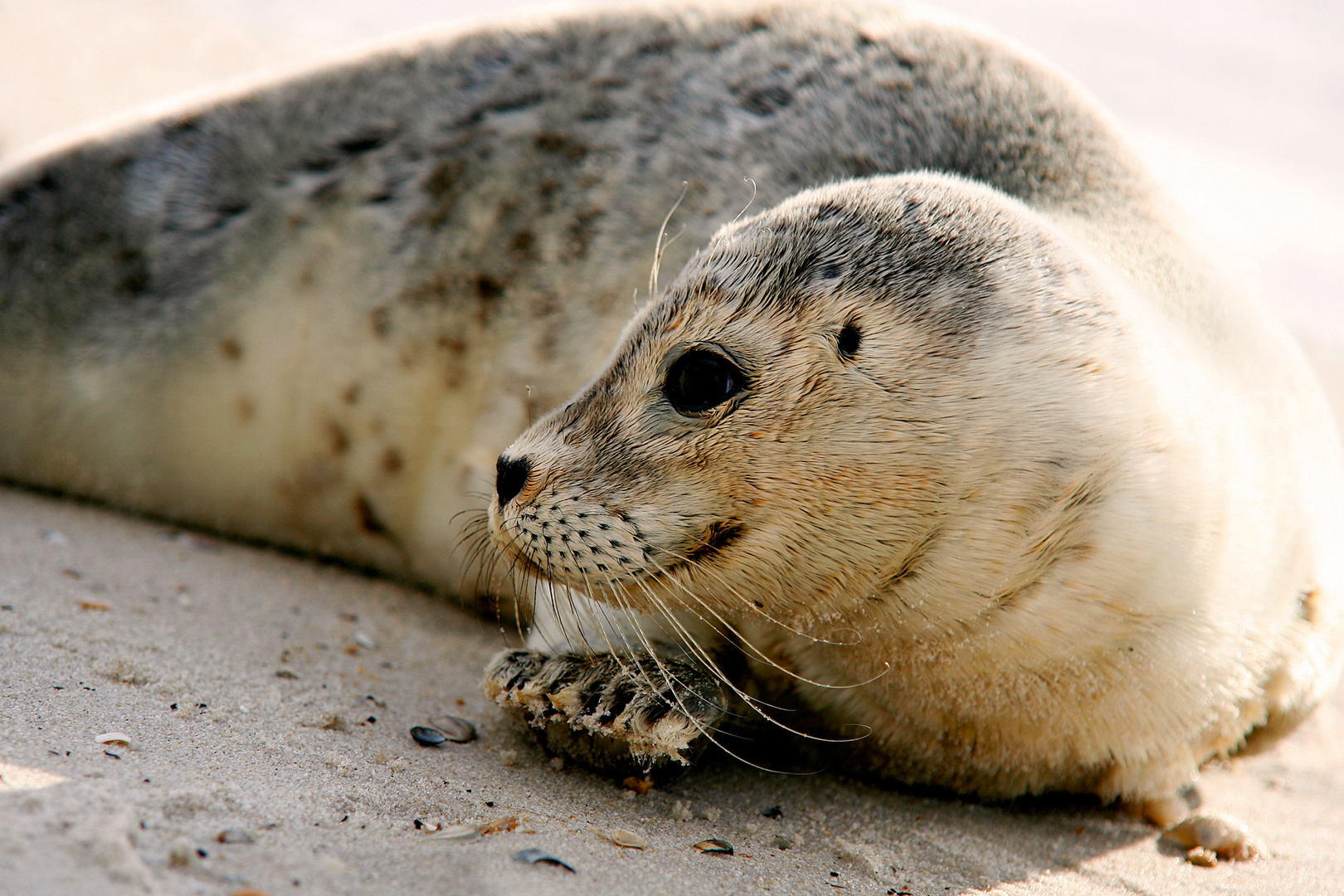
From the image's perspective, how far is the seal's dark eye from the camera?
1981 millimetres

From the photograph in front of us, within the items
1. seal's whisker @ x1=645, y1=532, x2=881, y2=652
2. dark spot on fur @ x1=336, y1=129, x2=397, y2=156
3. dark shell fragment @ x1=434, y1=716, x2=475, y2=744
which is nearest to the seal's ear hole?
seal's whisker @ x1=645, y1=532, x2=881, y2=652

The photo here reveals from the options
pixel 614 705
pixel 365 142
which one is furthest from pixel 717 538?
pixel 365 142

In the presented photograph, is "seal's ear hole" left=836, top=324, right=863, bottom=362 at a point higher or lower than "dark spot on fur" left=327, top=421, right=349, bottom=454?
higher

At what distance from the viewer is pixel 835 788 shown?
2.28 m

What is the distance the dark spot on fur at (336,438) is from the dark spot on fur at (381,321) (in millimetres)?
272

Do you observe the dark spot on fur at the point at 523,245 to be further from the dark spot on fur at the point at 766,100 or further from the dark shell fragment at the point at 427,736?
the dark shell fragment at the point at 427,736

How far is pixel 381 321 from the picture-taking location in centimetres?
319

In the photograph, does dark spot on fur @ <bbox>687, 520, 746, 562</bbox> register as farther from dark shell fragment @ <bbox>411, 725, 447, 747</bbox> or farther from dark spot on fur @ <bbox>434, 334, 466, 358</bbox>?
dark spot on fur @ <bbox>434, 334, 466, 358</bbox>

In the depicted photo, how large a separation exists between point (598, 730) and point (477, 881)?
556mm

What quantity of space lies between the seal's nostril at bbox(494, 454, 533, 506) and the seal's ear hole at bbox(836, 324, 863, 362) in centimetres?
57

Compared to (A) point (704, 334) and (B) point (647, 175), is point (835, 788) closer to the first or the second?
(A) point (704, 334)

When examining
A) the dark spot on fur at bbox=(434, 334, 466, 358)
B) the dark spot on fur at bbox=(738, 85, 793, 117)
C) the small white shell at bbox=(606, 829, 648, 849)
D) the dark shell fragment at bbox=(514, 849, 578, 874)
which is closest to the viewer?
the dark shell fragment at bbox=(514, 849, 578, 874)

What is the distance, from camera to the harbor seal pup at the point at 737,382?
189cm

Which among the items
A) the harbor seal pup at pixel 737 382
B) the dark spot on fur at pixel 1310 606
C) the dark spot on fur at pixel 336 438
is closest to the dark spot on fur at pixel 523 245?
the harbor seal pup at pixel 737 382
